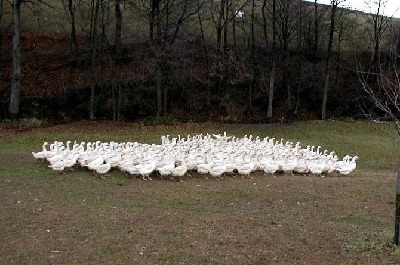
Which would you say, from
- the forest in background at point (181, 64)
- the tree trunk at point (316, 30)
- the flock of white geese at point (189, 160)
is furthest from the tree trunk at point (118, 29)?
the flock of white geese at point (189, 160)

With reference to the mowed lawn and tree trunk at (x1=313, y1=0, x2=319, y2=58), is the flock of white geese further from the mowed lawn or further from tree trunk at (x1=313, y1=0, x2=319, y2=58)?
tree trunk at (x1=313, y1=0, x2=319, y2=58)

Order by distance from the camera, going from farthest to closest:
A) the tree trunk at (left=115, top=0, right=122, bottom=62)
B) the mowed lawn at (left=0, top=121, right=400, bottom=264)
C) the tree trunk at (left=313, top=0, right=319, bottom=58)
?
1. the tree trunk at (left=313, top=0, right=319, bottom=58)
2. the tree trunk at (left=115, top=0, right=122, bottom=62)
3. the mowed lawn at (left=0, top=121, right=400, bottom=264)

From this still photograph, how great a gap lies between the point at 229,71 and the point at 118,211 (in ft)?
97.5

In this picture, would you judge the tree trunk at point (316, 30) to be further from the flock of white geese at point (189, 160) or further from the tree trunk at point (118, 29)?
the flock of white geese at point (189, 160)

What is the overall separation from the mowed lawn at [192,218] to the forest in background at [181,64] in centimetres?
1761

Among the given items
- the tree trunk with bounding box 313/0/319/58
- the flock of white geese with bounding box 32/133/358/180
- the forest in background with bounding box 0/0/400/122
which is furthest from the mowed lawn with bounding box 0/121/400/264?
the tree trunk with bounding box 313/0/319/58

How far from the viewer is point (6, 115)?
113 ft

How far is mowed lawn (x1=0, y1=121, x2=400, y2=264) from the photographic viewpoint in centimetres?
945

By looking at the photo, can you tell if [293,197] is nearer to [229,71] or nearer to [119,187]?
[119,187]

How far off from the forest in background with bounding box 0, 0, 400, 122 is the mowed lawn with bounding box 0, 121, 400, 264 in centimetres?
1761

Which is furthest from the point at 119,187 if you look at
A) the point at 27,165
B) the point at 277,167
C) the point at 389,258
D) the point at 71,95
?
the point at 71,95

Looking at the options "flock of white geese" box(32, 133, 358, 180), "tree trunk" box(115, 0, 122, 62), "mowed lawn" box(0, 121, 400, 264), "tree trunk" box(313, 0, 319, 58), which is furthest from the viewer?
"tree trunk" box(313, 0, 319, 58)

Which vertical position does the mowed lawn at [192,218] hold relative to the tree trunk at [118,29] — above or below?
below

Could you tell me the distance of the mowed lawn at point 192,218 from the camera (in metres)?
9.45
